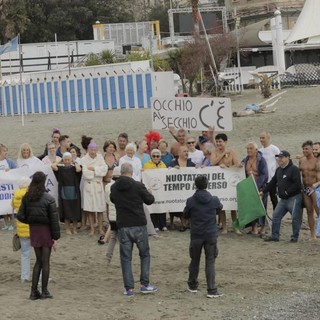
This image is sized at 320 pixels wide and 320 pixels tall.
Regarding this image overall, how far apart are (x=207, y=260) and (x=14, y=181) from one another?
5.73m

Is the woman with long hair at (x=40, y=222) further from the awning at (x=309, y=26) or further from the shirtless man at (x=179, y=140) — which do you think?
the awning at (x=309, y=26)

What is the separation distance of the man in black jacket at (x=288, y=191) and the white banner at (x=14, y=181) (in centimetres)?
384

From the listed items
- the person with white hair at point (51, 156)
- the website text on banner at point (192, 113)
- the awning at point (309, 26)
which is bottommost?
the person with white hair at point (51, 156)

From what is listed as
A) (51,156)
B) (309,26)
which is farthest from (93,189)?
(309,26)

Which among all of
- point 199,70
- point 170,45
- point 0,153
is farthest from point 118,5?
point 0,153

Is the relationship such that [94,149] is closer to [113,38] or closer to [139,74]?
[139,74]

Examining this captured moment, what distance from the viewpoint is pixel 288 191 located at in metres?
14.5

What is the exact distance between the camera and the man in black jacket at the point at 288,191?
47.7 ft

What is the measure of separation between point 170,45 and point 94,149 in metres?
57.8

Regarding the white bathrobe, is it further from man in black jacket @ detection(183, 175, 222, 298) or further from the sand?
man in black jacket @ detection(183, 175, 222, 298)

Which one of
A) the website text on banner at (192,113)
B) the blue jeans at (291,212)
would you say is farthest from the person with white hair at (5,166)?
the blue jeans at (291,212)

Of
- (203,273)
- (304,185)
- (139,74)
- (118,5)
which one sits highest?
(118,5)

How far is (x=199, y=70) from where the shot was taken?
52969 millimetres

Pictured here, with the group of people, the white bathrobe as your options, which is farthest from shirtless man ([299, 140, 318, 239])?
the white bathrobe
